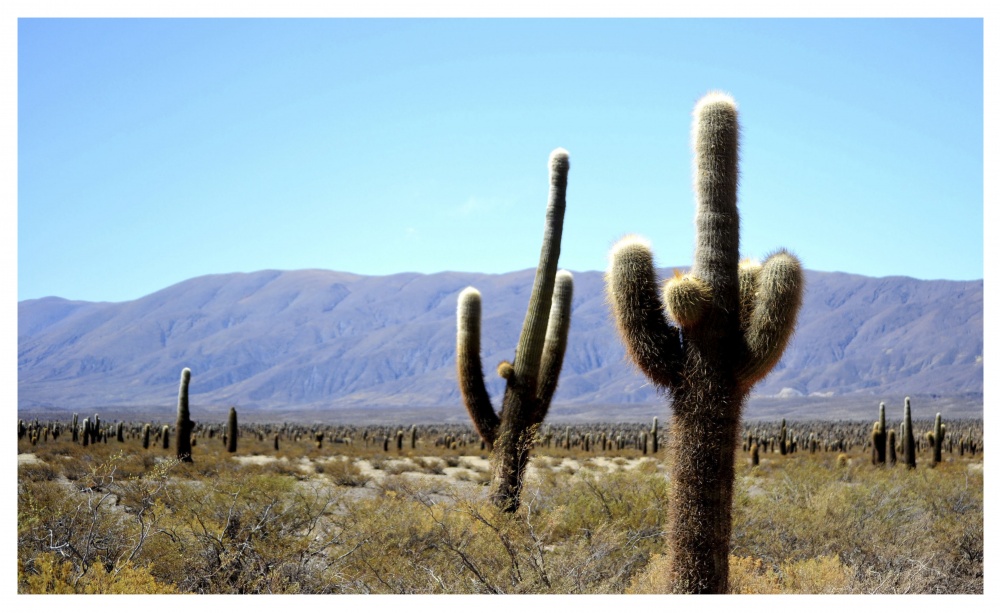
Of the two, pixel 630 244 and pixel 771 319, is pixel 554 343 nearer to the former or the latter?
pixel 630 244

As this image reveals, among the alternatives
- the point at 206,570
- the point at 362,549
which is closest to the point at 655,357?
the point at 362,549

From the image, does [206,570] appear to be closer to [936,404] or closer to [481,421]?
[481,421]

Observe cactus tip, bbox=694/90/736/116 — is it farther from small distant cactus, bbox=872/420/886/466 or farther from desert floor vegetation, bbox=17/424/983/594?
small distant cactus, bbox=872/420/886/466

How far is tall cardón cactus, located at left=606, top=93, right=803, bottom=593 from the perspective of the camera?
8.34 meters

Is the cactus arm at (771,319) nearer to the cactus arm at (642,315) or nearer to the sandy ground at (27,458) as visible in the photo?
the cactus arm at (642,315)

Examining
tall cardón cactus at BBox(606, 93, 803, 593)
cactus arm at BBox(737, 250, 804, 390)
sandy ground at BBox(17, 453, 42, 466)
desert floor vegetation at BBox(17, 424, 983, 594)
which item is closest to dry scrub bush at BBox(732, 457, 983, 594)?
desert floor vegetation at BBox(17, 424, 983, 594)

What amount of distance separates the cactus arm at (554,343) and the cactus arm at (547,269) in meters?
0.33

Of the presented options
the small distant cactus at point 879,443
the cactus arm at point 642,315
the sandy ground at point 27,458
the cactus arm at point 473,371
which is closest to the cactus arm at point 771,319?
the cactus arm at point 642,315

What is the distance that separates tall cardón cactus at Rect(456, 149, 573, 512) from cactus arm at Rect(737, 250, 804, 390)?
530 centimetres

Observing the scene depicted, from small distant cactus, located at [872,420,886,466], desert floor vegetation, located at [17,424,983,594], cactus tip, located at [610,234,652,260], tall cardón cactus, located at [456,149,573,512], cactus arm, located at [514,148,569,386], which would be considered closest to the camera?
desert floor vegetation, located at [17,424,983,594]

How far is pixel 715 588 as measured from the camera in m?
8.30

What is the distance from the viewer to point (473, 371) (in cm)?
1455

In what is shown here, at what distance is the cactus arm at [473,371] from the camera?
551 inches
